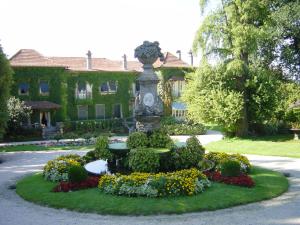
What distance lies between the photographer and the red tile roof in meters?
45.8

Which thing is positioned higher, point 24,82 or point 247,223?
point 24,82

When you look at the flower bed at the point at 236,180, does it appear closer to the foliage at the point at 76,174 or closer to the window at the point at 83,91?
the foliage at the point at 76,174

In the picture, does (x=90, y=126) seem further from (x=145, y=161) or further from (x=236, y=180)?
(x=236, y=180)

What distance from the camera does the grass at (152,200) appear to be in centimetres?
1262

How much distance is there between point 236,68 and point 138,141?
15887 millimetres

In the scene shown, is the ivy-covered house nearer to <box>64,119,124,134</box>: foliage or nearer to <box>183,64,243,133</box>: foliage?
<box>64,119,124,134</box>: foliage

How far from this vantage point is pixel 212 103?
105 feet

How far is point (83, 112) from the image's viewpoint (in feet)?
163

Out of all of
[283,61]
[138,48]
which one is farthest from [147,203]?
[283,61]

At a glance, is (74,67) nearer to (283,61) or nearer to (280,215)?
(283,61)

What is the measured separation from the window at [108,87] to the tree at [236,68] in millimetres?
19274

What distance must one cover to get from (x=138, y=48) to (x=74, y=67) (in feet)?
106

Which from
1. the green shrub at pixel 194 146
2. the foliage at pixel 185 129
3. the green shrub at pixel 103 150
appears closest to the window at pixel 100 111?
the foliage at pixel 185 129

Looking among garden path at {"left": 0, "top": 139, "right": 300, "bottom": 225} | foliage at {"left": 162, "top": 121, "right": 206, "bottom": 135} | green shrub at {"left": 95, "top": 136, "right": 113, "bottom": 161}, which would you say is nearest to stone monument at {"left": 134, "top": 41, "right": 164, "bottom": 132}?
green shrub at {"left": 95, "top": 136, "right": 113, "bottom": 161}
